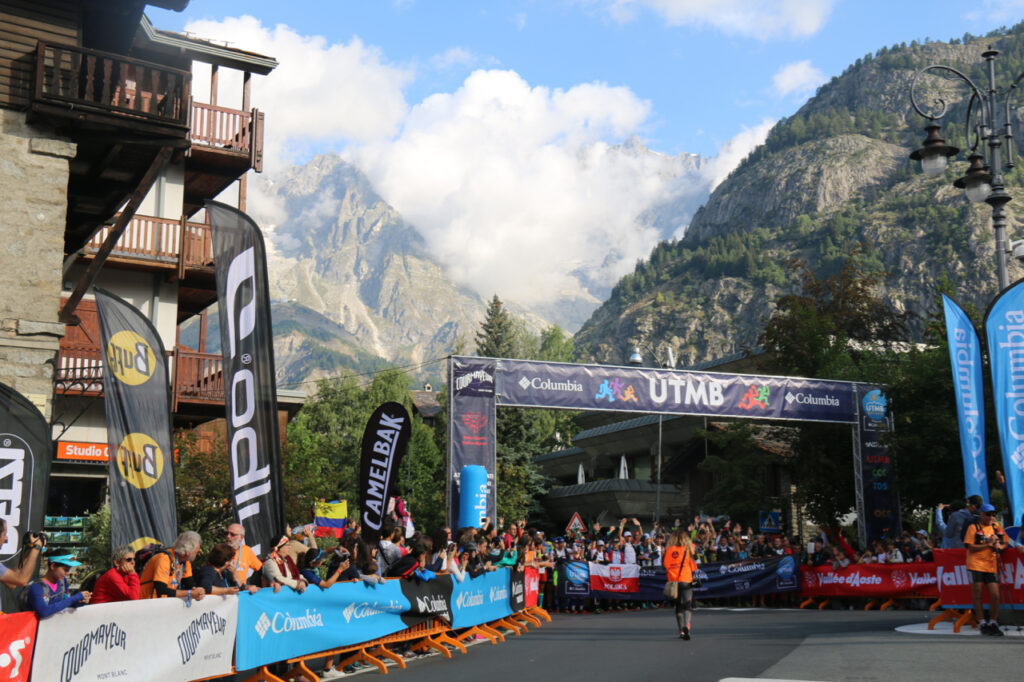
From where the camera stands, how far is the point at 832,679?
32.0 ft

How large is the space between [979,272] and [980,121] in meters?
141

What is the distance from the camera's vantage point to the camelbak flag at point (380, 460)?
64.4 feet

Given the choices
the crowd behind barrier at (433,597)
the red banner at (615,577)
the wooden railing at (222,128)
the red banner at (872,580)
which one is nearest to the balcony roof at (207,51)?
the wooden railing at (222,128)

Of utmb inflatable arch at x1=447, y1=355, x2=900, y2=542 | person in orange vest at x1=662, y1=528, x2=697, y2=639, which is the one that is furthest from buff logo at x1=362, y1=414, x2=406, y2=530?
person in orange vest at x1=662, y1=528, x2=697, y2=639

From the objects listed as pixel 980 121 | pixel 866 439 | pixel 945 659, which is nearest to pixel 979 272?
pixel 866 439

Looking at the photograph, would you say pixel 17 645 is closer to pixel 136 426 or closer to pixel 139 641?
pixel 139 641

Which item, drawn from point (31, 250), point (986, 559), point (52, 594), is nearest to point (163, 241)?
point (31, 250)

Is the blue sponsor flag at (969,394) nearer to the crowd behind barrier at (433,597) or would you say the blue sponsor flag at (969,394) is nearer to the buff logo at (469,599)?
the crowd behind barrier at (433,597)

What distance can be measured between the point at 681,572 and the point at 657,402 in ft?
40.9

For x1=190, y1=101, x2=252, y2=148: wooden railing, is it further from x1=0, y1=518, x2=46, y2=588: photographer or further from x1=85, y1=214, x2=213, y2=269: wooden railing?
x1=0, y1=518, x2=46, y2=588: photographer

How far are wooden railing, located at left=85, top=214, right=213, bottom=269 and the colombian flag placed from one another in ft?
22.5

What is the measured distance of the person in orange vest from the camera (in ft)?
48.3

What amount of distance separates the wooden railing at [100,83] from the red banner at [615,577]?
15398mm

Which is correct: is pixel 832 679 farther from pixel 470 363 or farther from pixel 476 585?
pixel 470 363
